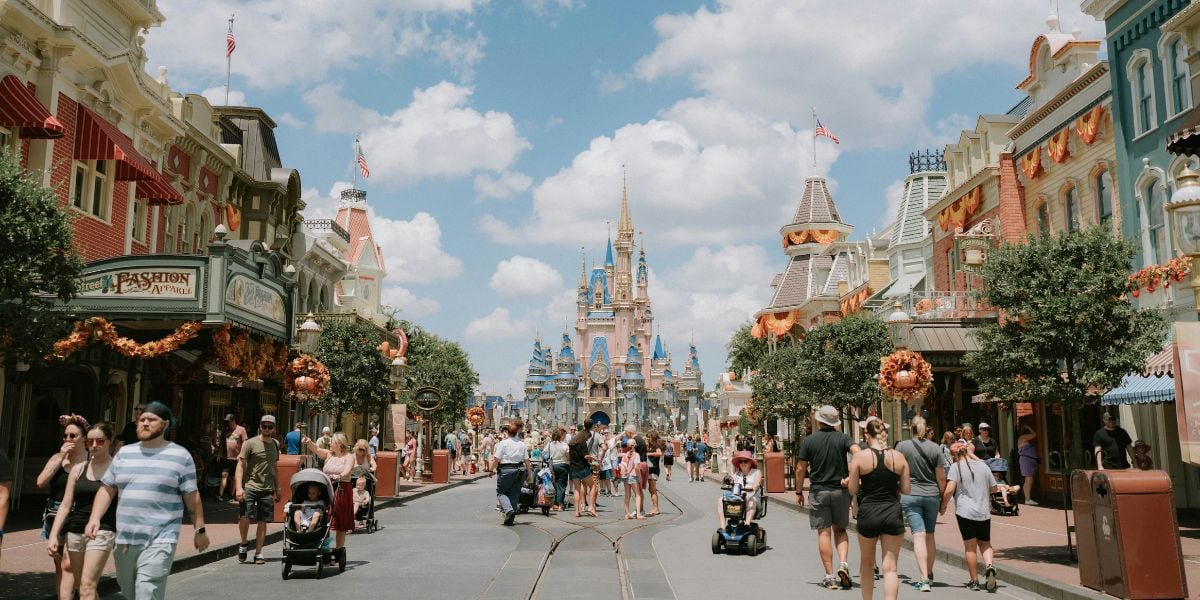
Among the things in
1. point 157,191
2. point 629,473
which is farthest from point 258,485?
point 157,191

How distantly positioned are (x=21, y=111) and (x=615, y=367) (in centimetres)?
13797

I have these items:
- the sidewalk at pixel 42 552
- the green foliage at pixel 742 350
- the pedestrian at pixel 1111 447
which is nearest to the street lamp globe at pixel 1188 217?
the pedestrian at pixel 1111 447

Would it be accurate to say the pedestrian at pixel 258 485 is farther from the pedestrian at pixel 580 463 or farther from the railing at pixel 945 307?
the railing at pixel 945 307

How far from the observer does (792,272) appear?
171 feet

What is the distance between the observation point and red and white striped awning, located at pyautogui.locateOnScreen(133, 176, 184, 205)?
20484 millimetres

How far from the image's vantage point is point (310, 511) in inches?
428

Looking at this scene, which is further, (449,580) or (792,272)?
(792,272)

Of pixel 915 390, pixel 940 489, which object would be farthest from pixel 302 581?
pixel 915 390

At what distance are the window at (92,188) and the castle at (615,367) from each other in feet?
403

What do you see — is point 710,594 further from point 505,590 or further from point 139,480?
point 139,480

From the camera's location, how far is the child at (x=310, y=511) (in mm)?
10750

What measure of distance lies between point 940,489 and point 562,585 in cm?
410

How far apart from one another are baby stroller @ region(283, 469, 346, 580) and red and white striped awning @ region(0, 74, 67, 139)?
367 inches

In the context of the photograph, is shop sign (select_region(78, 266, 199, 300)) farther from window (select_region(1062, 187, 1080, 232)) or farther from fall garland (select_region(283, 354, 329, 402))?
window (select_region(1062, 187, 1080, 232))
